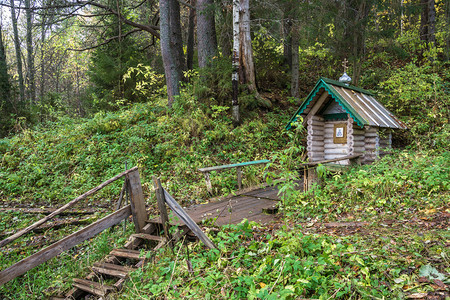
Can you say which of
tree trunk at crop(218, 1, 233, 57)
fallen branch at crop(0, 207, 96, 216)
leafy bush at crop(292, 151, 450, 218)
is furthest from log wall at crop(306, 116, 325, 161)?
fallen branch at crop(0, 207, 96, 216)

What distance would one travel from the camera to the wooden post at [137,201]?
5418mm

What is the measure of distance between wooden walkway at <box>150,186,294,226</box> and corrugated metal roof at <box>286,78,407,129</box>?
311 cm

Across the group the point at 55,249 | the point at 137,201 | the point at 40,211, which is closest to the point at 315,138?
the point at 137,201

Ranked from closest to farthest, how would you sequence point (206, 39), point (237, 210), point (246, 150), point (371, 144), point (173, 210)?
point (173, 210) → point (237, 210) → point (371, 144) → point (246, 150) → point (206, 39)

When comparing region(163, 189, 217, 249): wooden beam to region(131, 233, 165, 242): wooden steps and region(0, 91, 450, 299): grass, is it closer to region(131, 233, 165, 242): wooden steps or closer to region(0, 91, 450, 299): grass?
region(0, 91, 450, 299): grass

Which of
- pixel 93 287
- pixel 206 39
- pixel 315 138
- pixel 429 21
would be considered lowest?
pixel 93 287

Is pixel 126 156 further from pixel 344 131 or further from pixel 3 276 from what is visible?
pixel 344 131

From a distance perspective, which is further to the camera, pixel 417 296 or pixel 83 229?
pixel 83 229

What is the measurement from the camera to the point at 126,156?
10.4m

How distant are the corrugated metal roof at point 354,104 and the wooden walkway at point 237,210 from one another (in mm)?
3111

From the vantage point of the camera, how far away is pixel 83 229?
4539 mm

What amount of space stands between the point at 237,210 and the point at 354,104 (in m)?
5.09

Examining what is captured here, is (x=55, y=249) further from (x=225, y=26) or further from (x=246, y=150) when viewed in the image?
(x=225, y=26)

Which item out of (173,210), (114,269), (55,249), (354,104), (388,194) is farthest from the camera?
(354,104)
